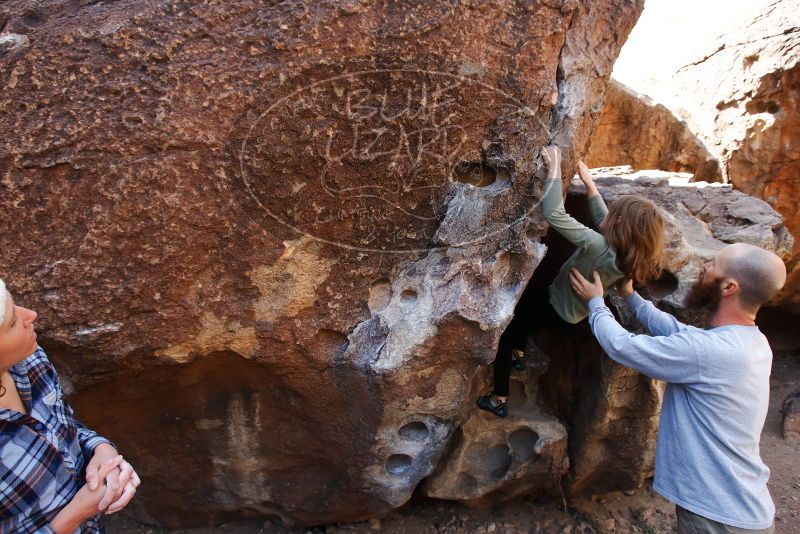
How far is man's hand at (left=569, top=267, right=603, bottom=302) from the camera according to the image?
1.79 meters

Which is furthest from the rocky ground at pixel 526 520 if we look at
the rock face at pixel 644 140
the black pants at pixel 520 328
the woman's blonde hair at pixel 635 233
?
the rock face at pixel 644 140

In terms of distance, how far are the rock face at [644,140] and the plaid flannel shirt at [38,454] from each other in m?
3.45

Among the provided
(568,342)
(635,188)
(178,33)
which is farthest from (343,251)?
(635,188)

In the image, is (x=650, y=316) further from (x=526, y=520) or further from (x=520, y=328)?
(x=526, y=520)

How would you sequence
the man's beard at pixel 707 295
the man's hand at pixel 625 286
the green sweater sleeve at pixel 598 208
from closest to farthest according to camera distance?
the man's beard at pixel 707 295 → the man's hand at pixel 625 286 → the green sweater sleeve at pixel 598 208

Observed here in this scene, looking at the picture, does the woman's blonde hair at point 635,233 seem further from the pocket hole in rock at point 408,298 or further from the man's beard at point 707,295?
the pocket hole in rock at point 408,298

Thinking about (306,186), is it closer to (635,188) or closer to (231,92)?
(231,92)

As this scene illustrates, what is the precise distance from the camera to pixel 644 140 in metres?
4.03

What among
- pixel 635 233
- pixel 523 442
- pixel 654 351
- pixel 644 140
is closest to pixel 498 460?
pixel 523 442

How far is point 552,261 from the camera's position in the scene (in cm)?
238

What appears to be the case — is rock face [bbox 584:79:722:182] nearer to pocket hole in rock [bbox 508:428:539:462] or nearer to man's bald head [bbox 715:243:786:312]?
pocket hole in rock [bbox 508:428:539:462]

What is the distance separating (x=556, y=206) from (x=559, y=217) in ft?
0.12

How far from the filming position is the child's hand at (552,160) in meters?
1.77

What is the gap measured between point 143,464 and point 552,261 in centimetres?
185
